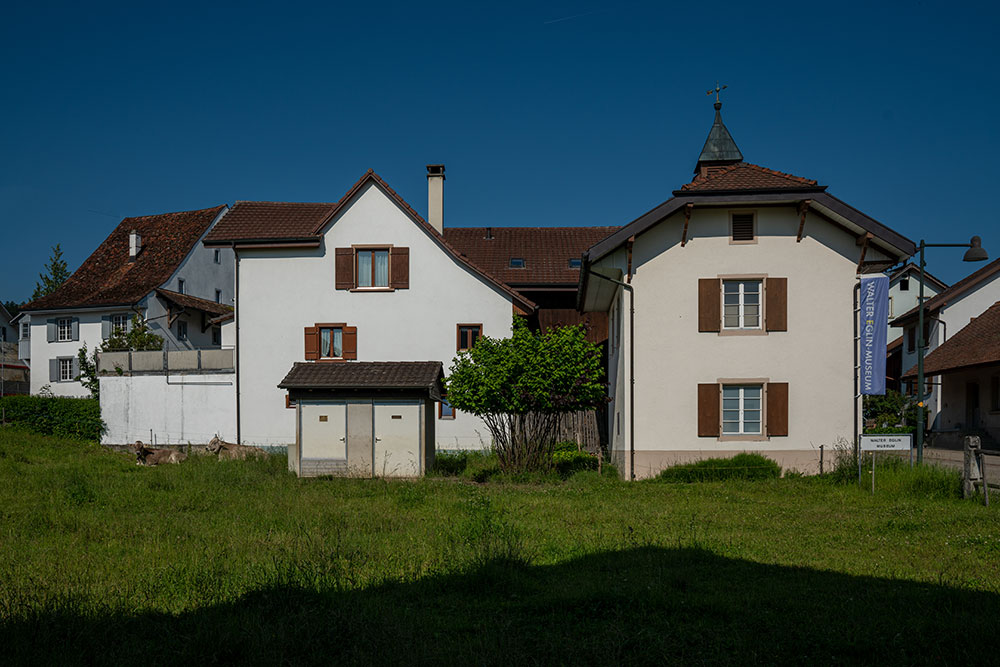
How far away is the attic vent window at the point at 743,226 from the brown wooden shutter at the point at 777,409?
12.6ft

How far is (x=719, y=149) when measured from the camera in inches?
1128

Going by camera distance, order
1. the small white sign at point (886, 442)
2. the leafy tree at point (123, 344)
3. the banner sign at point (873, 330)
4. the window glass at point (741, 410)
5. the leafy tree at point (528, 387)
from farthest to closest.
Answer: the leafy tree at point (123, 344) → the leafy tree at point (528, 387) → the window glass at point (741, 410) → the banner sign at point (873, 330) → the small white sign at point (886, 442)

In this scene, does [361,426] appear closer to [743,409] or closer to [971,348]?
[743,409]

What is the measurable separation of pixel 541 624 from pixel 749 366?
47.6ft

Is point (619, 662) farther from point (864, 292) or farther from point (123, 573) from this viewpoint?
point (864, 292)

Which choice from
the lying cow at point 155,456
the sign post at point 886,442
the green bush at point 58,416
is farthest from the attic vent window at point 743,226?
the green bush at point 58,416

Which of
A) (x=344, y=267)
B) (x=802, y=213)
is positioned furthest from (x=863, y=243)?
(x=344, y=267)

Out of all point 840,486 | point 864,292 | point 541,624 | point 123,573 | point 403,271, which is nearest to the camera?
point 541,624

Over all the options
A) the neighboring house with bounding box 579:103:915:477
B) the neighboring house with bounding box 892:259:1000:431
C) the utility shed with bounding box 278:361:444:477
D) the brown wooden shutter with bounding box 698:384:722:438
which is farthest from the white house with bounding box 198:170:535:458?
the neighboring house with bounding box 892:259:1000:431

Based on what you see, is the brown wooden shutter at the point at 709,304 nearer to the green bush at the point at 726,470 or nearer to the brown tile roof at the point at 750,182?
the brown tile roof at the point at 750,182

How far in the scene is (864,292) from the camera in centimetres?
1988

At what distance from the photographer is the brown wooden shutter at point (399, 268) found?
29.1 m

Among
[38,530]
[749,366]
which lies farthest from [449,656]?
[749,366]

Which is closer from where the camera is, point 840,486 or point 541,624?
point 541,624
